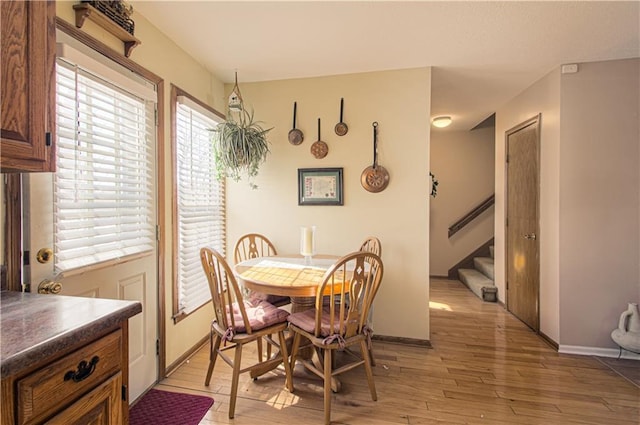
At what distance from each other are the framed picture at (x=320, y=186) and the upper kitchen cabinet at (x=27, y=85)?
204 cm

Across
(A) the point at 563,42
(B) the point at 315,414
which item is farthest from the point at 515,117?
(B) the point at 315,414

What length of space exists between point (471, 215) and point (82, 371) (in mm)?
5291

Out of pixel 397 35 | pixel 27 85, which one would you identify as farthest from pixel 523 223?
pixel 27 85

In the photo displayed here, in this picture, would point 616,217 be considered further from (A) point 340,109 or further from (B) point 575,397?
(A) point 340,109

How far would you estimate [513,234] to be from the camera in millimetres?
3455

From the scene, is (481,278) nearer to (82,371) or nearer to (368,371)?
(368,371)

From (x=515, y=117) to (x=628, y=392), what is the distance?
2706 millimetres

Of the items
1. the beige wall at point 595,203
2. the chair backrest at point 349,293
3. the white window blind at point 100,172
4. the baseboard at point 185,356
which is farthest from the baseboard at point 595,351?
the white window blind at point 100,172

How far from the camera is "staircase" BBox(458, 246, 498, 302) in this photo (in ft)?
12.9

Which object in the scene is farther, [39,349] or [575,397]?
[575,397]

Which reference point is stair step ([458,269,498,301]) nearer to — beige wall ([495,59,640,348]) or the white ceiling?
beige wall ([495,59,640,348])

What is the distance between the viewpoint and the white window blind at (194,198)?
2.37 m

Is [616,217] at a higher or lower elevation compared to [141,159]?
lower

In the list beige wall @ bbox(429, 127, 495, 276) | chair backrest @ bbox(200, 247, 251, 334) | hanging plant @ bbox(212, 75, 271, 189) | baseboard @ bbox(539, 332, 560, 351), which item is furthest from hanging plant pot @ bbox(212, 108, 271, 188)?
beige wall @ bbox(429, 127, 495, 276)
